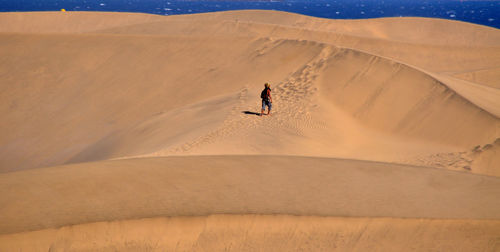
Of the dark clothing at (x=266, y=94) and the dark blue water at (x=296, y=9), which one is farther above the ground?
the dark blue water at (x=296, y=9)

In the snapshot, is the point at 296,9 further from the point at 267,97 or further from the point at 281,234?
the point at 281,234

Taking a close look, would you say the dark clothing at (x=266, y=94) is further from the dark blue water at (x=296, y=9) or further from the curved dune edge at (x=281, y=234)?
the dark blue water at (x=296, y=9)

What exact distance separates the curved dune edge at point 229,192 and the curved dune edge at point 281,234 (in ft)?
0.32

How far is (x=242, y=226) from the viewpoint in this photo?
Answer: 12.2 ft

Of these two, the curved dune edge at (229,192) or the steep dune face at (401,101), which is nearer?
the curved dune edge at (229,192)

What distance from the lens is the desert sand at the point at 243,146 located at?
369 centimetres

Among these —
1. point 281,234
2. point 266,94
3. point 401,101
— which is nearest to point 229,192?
point 281,234

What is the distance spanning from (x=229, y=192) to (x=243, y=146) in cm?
471

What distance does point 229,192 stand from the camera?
14.0ft

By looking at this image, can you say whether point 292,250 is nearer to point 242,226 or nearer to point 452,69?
point 242,226

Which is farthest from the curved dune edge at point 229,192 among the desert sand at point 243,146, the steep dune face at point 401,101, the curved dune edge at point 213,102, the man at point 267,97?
the steep dune face at point 401,101

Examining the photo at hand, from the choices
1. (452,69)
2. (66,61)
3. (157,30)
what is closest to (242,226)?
(66,61)

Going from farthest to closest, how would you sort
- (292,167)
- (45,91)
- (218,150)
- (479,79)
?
(479,79), (45,91), (218,150), (292,167)

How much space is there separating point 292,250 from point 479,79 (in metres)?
21.9
